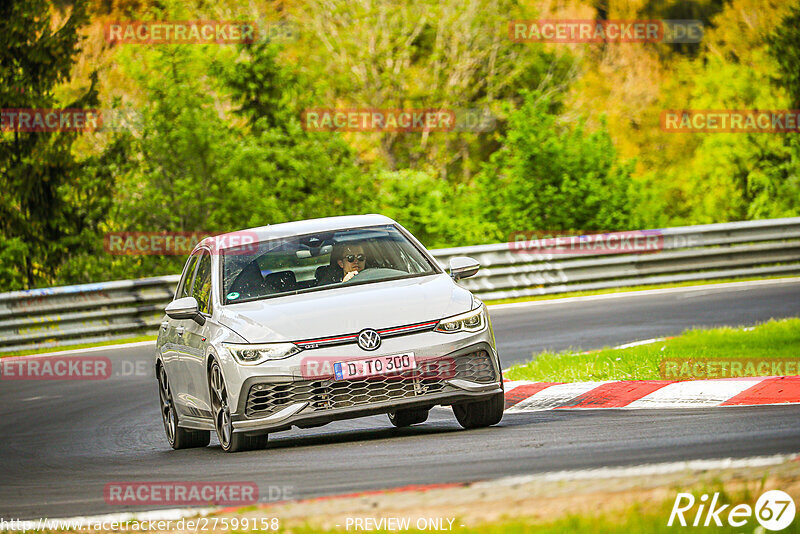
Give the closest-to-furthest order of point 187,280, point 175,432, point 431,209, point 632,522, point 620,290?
point 632,522 < point 175,432 < point 187,280 < point 620,290 < point 431,209

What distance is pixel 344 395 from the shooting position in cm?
829

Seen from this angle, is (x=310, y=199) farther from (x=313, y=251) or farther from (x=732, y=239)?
(x=313, y=251)

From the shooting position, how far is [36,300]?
63.8 feet

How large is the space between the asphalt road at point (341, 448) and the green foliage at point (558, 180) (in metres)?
13.4

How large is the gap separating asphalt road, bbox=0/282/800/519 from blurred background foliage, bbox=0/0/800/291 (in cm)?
1355

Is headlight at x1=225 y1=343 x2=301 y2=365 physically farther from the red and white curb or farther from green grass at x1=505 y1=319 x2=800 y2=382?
green grass at x1=505 y1=319 x2=800 y2=382

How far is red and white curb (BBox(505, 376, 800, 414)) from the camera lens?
8891 mm

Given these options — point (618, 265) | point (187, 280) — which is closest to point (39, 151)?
point (618, 265)

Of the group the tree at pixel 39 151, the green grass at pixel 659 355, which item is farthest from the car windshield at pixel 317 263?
the tree at pixel 39 151

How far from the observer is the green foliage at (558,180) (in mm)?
27234

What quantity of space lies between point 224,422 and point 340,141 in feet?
77.1

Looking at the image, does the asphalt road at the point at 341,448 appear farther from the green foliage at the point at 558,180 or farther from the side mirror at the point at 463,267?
the green foliage at the point at 558,180

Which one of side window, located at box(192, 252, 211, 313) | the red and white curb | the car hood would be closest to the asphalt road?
the red and white curb

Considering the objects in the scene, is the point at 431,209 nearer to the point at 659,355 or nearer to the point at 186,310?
the point at 659,355
